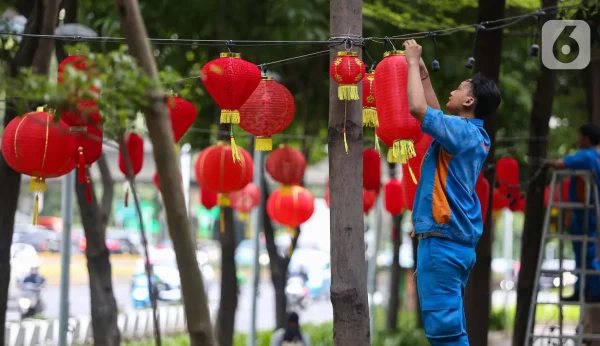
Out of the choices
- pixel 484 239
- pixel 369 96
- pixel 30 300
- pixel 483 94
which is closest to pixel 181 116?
pixel 369 96

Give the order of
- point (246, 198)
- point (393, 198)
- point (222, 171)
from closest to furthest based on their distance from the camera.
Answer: point (222, 171) → point (393, 198) → point (246, 198)

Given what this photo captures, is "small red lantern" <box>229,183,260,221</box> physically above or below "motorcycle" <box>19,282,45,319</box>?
above

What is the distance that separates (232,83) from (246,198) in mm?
7779

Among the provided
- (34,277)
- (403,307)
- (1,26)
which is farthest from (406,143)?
(403,307)

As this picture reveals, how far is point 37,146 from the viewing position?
6508 millimetres

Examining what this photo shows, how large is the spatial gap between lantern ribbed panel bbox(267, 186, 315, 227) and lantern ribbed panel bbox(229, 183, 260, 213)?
1.72m

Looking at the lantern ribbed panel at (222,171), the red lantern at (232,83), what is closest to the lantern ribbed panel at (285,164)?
the lantern ribbed panel at (222,171)

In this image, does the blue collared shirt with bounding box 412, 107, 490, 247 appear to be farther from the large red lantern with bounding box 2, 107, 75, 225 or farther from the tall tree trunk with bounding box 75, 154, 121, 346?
the tall tree trunk with bounding box 75, 154, 121, 346

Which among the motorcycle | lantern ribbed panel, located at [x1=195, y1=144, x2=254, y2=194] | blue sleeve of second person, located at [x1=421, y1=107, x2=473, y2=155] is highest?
lantern ribbed panel, located at [x1=195, y1=144, x2=254, y2=194]

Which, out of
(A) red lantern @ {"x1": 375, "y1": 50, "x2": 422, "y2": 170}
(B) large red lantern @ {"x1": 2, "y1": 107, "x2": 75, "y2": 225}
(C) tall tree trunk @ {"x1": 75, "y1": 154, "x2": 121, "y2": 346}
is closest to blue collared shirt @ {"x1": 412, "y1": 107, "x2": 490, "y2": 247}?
(A) red lantern @ {"x1": 375, "y1": 50, "x2": 422, "y2": 170}

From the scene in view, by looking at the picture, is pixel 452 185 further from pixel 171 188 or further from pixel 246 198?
pixel 246 198

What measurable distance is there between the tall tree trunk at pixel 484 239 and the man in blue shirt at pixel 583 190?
2.60ft

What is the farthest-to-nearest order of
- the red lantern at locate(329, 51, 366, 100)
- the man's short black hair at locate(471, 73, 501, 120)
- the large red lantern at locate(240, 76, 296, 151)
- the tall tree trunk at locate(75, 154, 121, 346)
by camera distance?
1. the tall tree trunk at locate(75, 154, 121, 346)
2. the large red lantern at locate(240, 76, 296, 151)
3. the red lantern at locate(329, 51, 366, 100)
4. the man's short black hair at locate(471, 73, 501, 120)

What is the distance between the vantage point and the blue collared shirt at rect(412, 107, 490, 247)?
480cm
